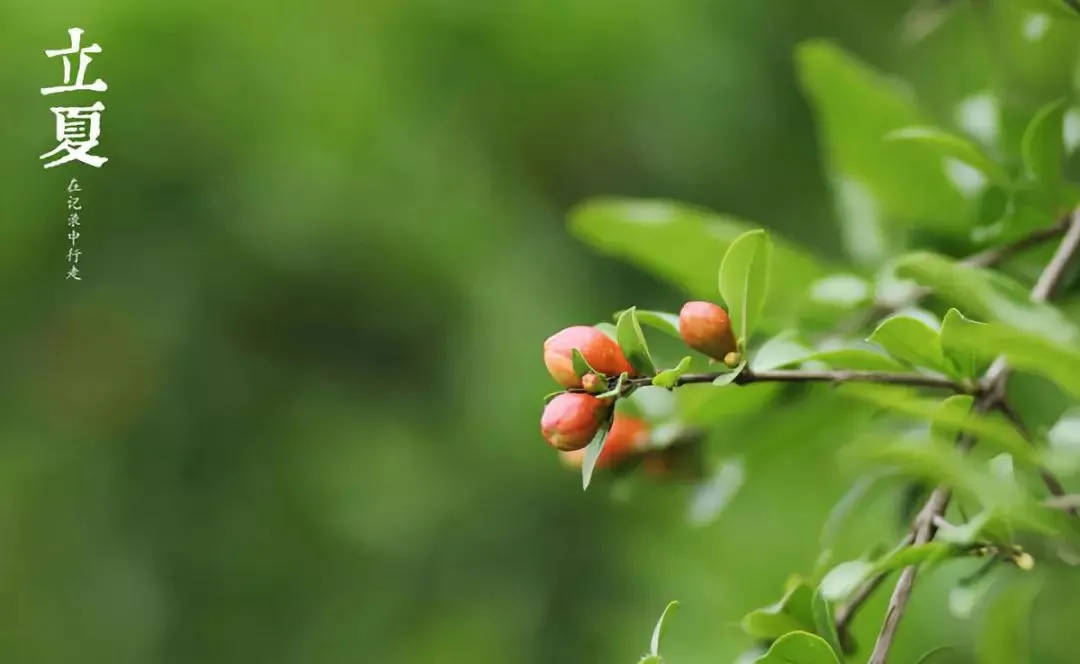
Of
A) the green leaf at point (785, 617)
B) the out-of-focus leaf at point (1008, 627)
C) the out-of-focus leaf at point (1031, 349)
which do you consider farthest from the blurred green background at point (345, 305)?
the out-of-focus leaf at point (1031, 349)

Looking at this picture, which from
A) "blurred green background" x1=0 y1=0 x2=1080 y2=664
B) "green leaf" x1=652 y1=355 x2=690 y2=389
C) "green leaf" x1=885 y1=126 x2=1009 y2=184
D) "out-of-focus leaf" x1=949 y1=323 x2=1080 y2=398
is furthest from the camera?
"blurred green background" x1=0 y1=0 x2=1080 y2=664

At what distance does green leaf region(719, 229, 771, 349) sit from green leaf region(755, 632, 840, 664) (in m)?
0.14

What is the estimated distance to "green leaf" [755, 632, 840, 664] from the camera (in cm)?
55

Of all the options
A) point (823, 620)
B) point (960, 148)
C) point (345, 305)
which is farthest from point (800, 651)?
point (345, 305)

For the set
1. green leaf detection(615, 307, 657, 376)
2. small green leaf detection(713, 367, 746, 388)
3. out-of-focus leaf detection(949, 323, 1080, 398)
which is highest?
out-of-focus leaf detection(949, 323, 1080, 398)

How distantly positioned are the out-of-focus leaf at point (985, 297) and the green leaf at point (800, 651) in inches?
6.1

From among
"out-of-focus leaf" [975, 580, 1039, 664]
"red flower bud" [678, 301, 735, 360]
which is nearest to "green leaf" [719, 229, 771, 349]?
"red flower bud" [678, 301, 735, 360]

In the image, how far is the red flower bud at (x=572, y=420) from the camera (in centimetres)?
57

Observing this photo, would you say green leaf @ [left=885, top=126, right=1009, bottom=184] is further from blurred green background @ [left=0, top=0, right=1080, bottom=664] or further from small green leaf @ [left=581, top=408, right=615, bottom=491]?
blurred green background @ [left=0, top=0, right=1080, bottom=664]

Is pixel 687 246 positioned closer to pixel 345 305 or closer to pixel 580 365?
pixel 580 365

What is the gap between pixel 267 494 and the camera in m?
2.21

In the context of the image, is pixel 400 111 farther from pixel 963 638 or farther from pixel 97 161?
pixel 963 638

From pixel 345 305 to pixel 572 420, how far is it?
1.74 metres

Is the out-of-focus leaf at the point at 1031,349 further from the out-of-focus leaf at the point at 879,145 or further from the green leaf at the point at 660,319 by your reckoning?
the out-of-focus leaf at the point at 879,145
